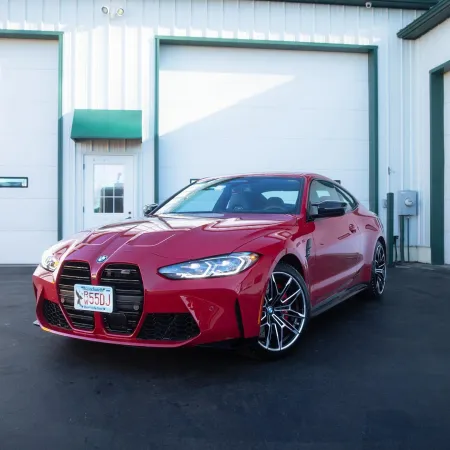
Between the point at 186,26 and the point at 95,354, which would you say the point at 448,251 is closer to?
the point at 186,26

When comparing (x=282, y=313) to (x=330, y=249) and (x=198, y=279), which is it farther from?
(x=330, y=249)

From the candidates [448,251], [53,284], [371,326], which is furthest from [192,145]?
[53,284]

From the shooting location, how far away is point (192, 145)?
32.3 ft

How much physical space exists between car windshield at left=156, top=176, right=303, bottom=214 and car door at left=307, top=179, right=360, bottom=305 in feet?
0.60

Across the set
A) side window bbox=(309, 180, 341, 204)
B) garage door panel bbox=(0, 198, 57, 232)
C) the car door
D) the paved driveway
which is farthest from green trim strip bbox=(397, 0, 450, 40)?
garage door panel bbox=(0, 198, 57, 232)

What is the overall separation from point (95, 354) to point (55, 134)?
7.07 m

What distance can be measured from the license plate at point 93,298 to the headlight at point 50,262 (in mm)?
339

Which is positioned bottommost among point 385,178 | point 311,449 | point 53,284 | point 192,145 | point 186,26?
point 311,449

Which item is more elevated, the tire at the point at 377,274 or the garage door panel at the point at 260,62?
the garage door panel at the point at 260,62

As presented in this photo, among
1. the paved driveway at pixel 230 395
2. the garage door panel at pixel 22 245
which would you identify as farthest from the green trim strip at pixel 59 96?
the paved driveway at pixel 230 395

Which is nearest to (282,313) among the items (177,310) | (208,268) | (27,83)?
(208,268)

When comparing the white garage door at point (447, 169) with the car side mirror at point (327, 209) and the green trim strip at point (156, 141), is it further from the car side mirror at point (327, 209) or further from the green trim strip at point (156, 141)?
the car side mirror at point (327, 209)

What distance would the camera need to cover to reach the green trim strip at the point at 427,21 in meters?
8.52

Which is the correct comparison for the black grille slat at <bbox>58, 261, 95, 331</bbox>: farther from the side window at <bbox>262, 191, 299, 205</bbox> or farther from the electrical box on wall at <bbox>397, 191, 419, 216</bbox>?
the electrical box on wall at <bbox>397, 191, 419, 216</bbox>
